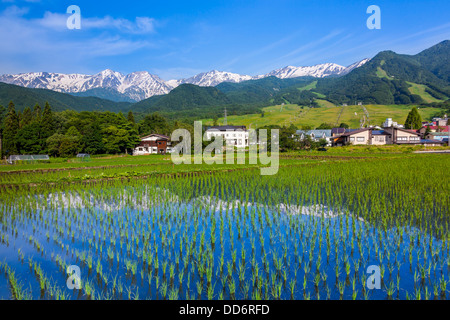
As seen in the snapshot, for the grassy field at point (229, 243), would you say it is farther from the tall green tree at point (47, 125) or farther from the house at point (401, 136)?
the house at point (401, 136)

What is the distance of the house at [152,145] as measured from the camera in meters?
51.3

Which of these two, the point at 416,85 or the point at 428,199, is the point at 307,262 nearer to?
the point at 428,199

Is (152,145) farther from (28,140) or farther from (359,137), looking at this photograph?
(359,137)

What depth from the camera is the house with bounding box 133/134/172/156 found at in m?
51.3

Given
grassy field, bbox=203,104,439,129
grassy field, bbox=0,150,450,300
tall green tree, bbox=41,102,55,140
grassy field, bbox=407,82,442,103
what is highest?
grassy field, bbox=407,82,442,103

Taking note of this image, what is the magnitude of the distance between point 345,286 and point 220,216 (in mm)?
5223

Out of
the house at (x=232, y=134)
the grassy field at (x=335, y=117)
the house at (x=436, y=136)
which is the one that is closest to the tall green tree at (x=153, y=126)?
the house at (x=232, y=134)

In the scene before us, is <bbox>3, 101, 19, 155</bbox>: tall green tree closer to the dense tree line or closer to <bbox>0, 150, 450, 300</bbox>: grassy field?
the dense tree line

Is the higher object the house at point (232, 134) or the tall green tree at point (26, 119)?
the tall green tree at point (26, 119)

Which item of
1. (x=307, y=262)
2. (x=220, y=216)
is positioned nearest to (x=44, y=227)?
(x=220, y=216)

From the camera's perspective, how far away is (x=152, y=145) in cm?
5134

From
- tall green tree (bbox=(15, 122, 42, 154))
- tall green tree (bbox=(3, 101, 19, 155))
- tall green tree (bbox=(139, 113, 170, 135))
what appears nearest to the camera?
tall green tree (bbox=(15, 122, 42, 154))

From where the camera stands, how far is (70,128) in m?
40.2

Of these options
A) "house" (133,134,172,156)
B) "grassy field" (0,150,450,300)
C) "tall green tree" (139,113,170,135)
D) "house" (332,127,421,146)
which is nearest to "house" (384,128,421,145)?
"house" (332,127,421,146)
